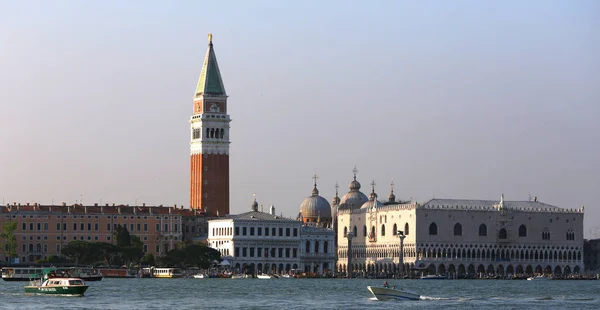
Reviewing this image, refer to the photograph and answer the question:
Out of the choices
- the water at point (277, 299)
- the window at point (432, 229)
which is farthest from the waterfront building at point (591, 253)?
the water at point (277, 299)

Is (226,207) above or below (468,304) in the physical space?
above

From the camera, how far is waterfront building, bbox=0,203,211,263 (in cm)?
14888

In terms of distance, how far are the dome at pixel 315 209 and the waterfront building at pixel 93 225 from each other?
25858 millimetres

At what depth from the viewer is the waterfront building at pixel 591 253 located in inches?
6816

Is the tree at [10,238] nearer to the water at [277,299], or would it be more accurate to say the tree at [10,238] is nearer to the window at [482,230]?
the water at [277,299]

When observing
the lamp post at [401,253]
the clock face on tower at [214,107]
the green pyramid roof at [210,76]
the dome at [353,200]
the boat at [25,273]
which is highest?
the green pyramid roof at [210,76]

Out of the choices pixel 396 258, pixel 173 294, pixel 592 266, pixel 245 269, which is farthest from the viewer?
pixel 592 266

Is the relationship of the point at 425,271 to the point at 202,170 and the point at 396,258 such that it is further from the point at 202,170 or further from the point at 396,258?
the point at 202,170

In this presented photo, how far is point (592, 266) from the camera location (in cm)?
17362

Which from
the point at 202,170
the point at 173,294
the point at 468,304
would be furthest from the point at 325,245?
the point at 468,304

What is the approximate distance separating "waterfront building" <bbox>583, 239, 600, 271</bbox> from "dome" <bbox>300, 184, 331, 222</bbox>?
3043cm

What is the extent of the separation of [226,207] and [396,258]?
62.5ft

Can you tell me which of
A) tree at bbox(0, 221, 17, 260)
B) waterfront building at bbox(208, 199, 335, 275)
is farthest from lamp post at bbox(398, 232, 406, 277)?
tree at bbox(0, 221, 17, 260)

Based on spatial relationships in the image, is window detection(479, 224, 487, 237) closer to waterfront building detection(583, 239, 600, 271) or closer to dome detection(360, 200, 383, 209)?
dome detection(360, 200, 383, 209)
